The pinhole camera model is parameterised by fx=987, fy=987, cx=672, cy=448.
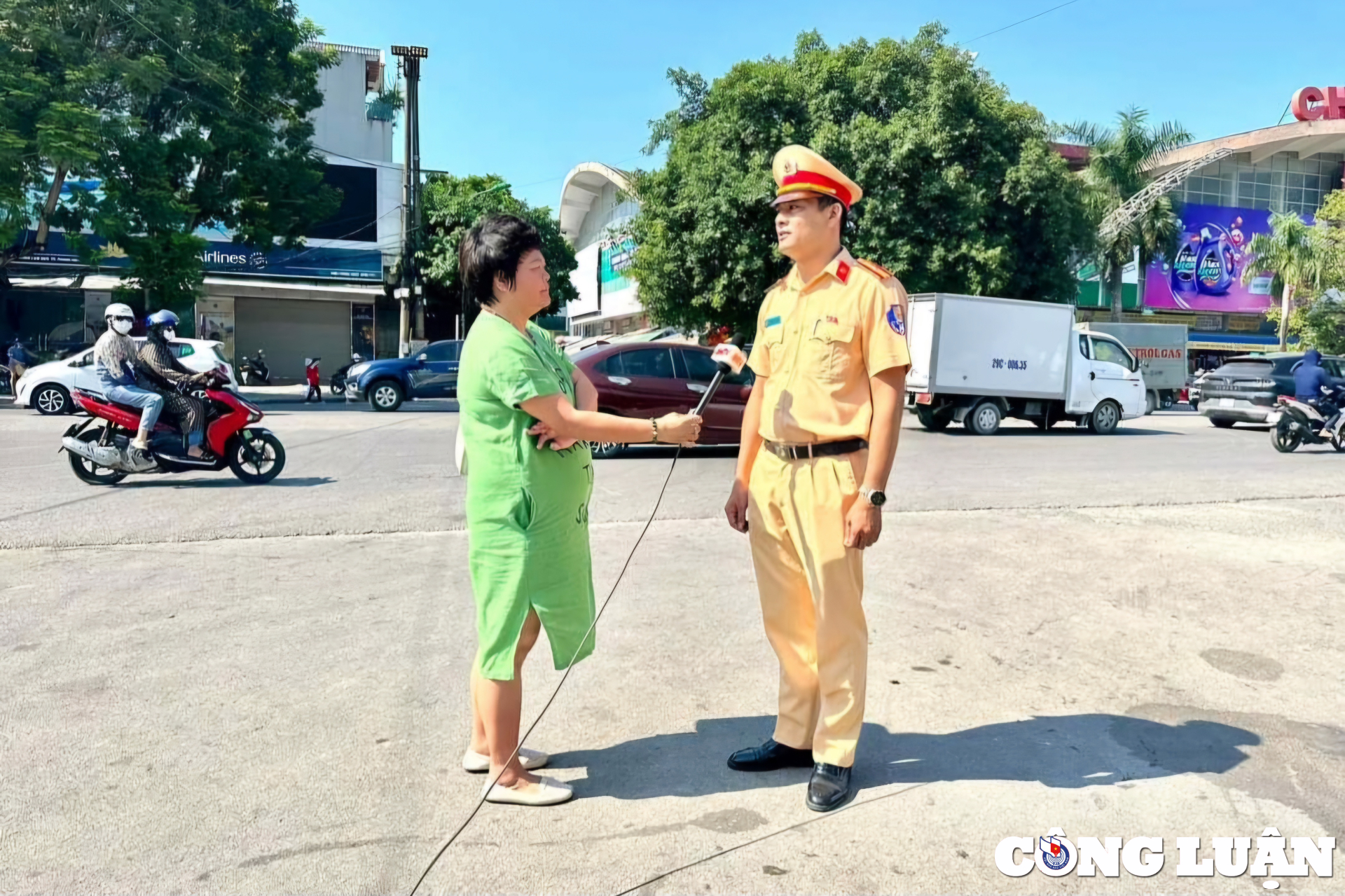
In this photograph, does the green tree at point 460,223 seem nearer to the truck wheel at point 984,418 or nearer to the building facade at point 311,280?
the building facade at point 311,280

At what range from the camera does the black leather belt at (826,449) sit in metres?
2.97

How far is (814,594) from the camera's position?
9.95 ft

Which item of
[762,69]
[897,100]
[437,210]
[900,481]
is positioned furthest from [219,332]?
[900,481]

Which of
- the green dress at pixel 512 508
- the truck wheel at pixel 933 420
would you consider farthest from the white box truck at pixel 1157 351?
the green dress at pixel 512 508

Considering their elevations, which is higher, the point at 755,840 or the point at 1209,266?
the point at 1209,266

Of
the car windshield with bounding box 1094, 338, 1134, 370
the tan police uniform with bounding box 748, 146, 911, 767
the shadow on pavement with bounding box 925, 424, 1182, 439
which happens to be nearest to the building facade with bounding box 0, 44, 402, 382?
the shadow on pavement with bounding box 925, 424, 1182, 439

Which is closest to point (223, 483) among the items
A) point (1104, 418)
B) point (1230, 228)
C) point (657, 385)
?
point (657, 385)

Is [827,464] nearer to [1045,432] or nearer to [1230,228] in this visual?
[1045,432]

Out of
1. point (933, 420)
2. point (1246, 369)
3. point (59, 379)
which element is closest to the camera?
point (59, 379)

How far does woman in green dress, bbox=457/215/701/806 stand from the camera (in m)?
2.80

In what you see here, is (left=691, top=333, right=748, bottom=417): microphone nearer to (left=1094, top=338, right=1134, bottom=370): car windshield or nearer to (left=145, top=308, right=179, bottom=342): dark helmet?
(left=145, top=308, right=179, bottom=342): dark helmet

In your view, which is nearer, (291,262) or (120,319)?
(120,319)

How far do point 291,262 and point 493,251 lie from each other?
103ft

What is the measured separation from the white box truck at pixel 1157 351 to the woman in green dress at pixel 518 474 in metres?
27.7
